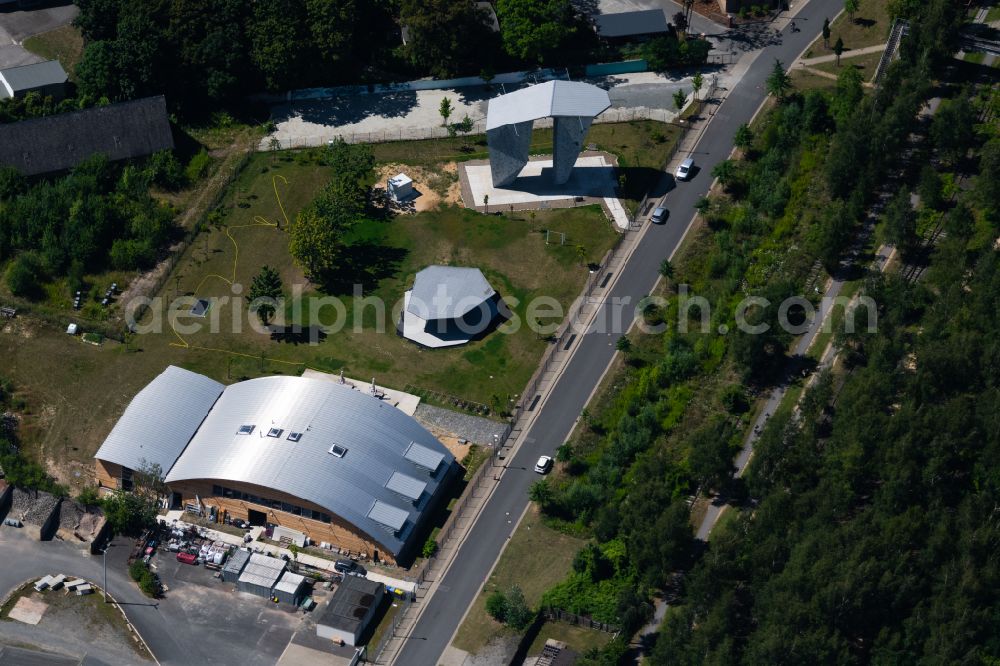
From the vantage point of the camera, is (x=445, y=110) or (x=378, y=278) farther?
→ (x=445, y=110)

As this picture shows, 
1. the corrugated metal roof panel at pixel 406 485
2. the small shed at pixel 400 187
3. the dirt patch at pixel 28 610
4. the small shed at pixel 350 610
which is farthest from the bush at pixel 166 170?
the small shed at pixel 350 610

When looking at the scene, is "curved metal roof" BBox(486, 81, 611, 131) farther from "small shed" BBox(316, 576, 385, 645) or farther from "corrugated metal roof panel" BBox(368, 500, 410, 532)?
"small shed" BBox(316, 576, 385, 645)

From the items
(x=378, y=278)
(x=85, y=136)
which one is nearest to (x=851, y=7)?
(x=378, y=278)

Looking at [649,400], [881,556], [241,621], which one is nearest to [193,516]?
[241,621]

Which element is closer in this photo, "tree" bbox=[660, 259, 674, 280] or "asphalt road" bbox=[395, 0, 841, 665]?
"asphalt road" bbox=[395, 0, 841, 665]

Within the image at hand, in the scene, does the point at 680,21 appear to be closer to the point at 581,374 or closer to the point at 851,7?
the point at 851,7

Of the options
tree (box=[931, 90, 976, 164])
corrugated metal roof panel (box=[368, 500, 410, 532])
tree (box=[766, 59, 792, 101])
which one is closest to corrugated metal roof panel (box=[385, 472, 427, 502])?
corrugated metal roof panel (box=[368, 500, 410, 532])

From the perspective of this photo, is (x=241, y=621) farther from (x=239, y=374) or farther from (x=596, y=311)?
(x=596, y=311)
